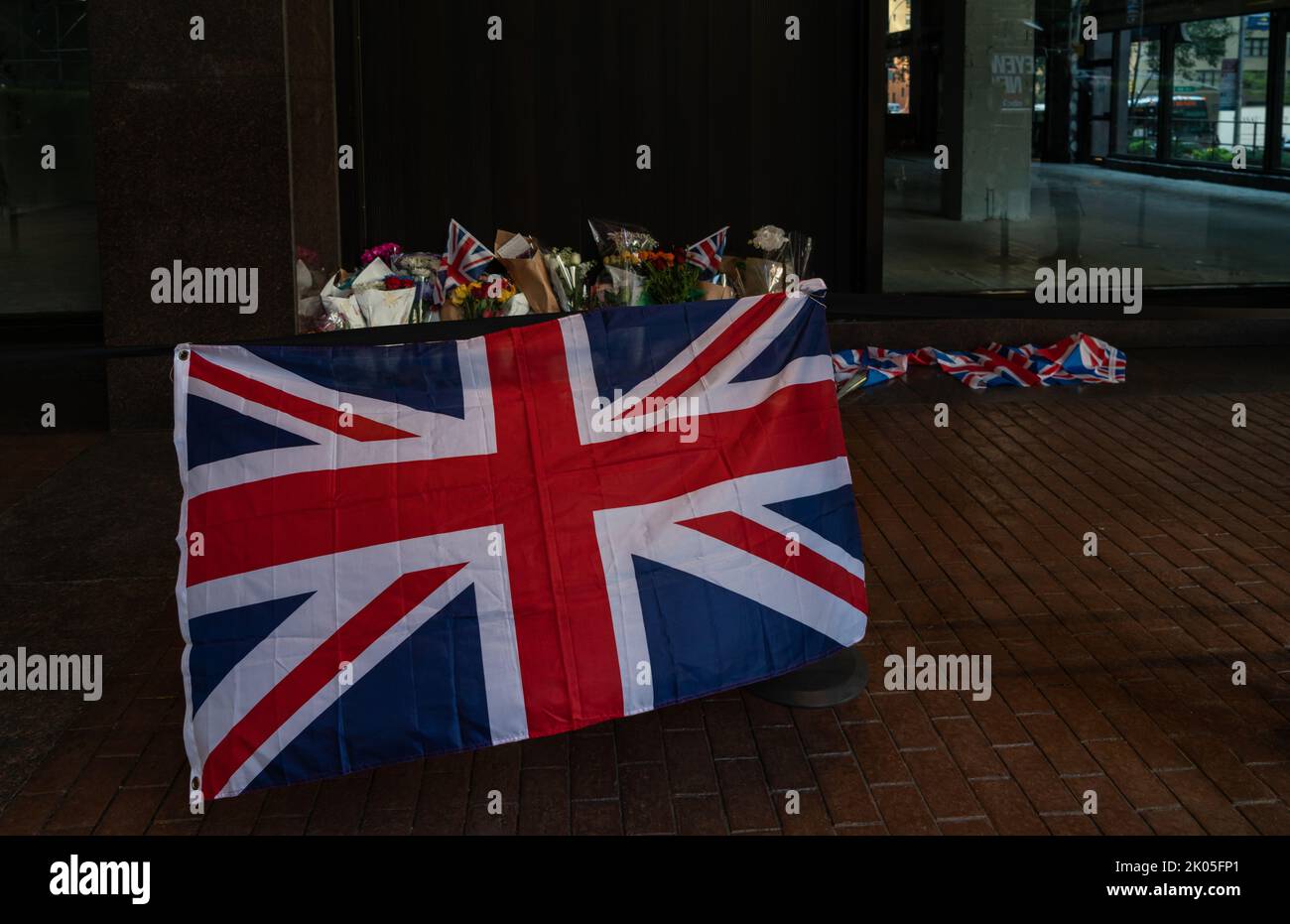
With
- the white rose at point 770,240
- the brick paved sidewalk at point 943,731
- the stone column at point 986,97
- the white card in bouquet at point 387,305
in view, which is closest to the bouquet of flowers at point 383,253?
the white card in bouquet at point 387,305

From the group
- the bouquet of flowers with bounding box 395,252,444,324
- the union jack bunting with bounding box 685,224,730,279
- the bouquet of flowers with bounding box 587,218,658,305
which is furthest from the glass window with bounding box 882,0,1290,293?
the bouquet of flowers with bounding box 395,252,444,324

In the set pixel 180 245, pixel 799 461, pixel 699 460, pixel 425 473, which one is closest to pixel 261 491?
pixel 425 473

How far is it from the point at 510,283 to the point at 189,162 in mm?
2404

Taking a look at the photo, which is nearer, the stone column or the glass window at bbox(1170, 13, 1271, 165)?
the stone column

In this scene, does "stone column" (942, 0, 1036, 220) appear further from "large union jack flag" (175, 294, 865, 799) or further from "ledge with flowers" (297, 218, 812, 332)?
"large union jack flag" (175, 294, 865, 799)

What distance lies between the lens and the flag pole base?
487cm

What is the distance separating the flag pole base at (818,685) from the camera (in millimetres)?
4867

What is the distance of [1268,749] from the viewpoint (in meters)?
4.49

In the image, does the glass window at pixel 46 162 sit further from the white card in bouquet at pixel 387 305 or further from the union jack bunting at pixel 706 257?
the union jack bunting at pixel 706 257

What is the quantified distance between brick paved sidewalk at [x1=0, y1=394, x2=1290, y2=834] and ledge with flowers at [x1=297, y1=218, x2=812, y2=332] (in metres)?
1.55
